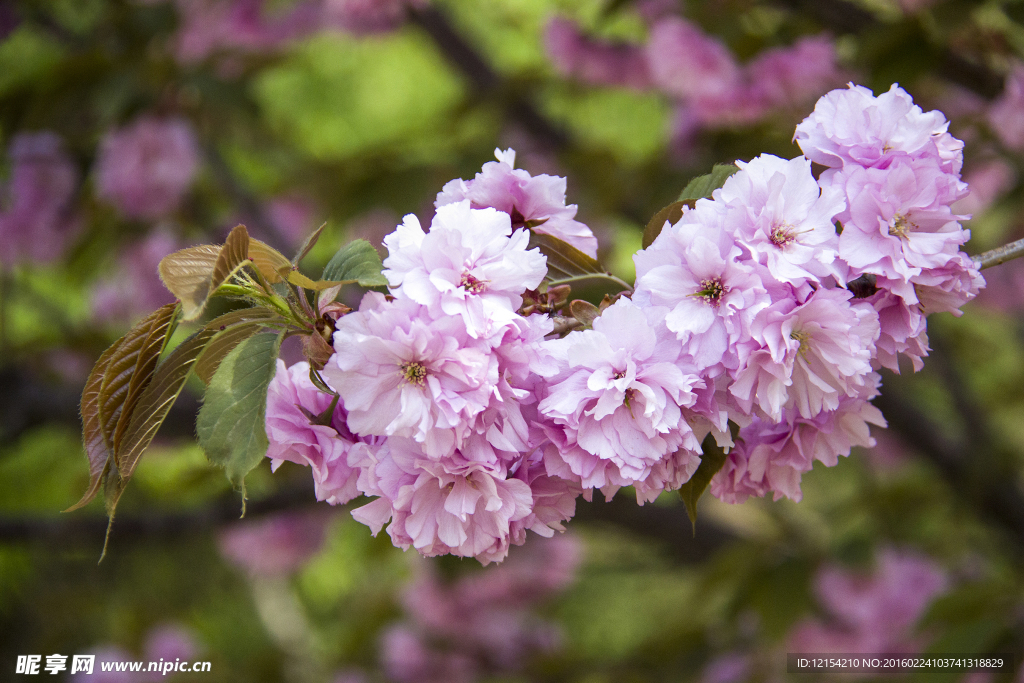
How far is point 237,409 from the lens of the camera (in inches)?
25.0

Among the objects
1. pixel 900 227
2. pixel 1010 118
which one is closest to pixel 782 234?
pixel 900 227

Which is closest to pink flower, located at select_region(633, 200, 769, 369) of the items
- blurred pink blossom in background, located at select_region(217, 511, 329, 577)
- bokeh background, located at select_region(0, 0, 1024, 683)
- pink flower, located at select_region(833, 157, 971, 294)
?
pink flower, located at select_region(833, 157, 971, 294)

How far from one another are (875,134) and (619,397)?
0.36m

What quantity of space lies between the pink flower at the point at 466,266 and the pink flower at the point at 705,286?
A: 0.34ft

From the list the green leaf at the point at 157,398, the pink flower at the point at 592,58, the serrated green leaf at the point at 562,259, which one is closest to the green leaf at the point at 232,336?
the green leaf at the point at 157,398

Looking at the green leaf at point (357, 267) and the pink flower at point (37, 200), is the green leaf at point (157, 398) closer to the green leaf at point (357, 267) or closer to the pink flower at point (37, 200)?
the green leaf at point (357, 267)

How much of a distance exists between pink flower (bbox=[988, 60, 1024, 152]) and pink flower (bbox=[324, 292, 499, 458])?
5.39 ft

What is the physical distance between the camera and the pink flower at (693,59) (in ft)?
6.22

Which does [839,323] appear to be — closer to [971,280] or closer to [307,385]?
[971,280]

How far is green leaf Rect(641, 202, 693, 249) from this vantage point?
0.71m

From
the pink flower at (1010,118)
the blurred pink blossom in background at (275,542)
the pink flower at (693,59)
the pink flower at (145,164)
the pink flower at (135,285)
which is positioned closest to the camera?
the pink flower at (1010,118)

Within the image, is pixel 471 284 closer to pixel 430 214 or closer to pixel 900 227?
pixel 900 227

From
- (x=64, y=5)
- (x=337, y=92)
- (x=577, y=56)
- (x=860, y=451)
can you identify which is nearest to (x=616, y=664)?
(x=860, y=451)

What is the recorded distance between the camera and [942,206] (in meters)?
0.69
